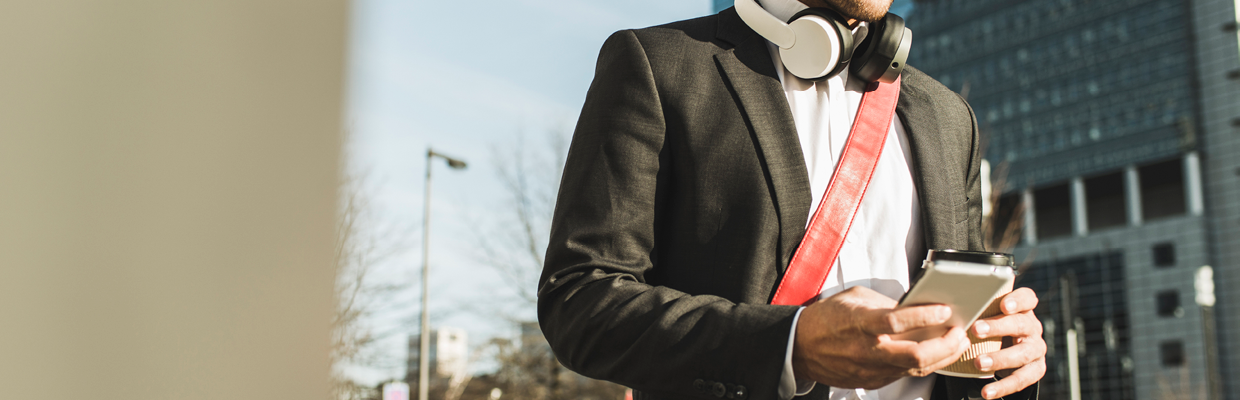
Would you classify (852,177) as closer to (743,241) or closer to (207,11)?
(743,241)

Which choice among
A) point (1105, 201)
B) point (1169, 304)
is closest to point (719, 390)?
point (1169, 304)

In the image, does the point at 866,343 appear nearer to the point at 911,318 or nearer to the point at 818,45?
the point at 911,318

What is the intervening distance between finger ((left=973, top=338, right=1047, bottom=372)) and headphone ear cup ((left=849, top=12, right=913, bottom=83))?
23.3 inches

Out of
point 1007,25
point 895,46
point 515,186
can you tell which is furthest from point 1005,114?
point 895,46

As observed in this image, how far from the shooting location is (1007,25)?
66.4 metres

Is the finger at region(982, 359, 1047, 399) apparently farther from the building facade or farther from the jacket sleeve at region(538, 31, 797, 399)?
the building facade

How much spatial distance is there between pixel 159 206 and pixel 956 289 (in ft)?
2.67

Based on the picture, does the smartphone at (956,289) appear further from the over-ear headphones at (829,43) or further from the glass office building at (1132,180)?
the glass office building at (1132,180)

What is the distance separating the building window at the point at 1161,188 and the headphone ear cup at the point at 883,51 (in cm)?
6474

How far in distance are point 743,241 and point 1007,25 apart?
236 feet

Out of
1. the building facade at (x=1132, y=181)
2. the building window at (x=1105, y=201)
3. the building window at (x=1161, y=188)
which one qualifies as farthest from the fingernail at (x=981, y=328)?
the building window at (x=1105, y=201)

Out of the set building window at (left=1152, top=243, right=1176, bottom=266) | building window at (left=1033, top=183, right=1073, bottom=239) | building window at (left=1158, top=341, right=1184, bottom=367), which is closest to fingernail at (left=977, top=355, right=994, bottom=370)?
building window at (left=1158, top=341, right=1184, bottom=367)

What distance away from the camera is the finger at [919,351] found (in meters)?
1.03

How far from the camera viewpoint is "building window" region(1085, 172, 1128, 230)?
5938 cm
